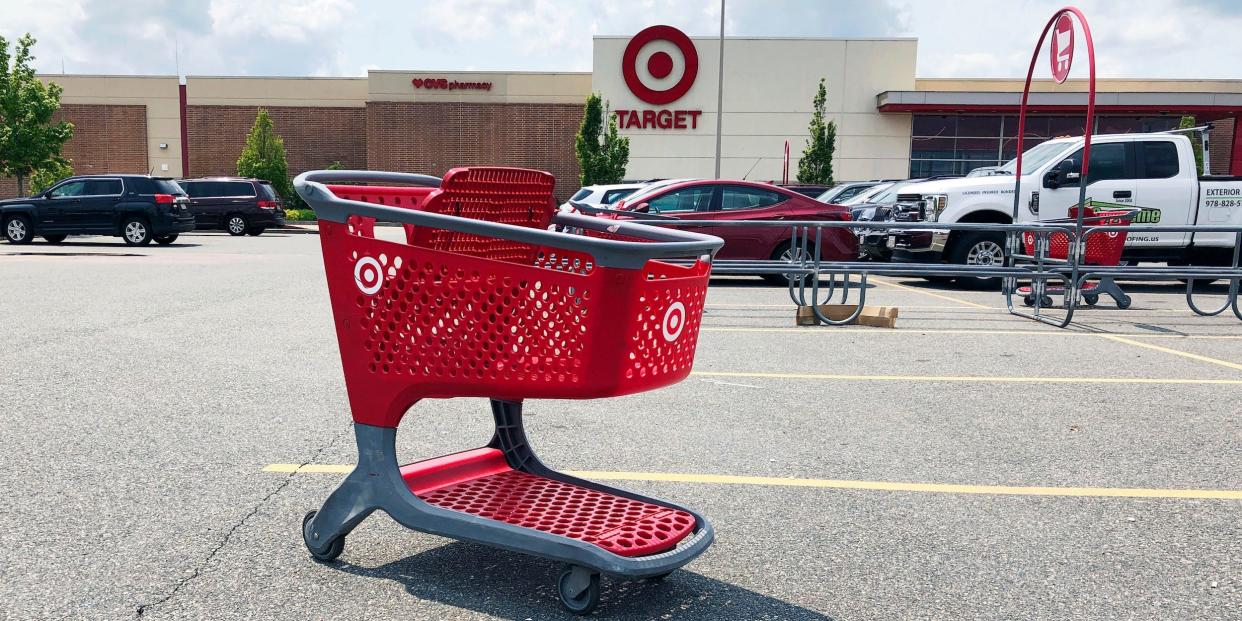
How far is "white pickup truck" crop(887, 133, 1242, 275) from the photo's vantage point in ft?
43.8

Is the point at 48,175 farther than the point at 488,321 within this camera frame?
Yes

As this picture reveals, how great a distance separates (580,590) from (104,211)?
2198 cm

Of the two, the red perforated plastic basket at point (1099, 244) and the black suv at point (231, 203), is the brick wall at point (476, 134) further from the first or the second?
the red perforated plastic basket at point (1099, 244)

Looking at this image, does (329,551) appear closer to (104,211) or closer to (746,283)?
(746,283)

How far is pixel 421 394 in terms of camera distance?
3.06 meters

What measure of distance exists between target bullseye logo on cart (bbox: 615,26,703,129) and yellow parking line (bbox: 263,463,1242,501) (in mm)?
35049

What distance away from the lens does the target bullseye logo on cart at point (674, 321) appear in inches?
117

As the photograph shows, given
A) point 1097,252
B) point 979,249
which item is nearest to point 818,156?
point 979,249

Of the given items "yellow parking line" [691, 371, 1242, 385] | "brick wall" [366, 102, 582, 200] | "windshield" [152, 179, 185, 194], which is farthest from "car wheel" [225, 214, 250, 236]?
"yellow parking line" [691, 371, 1242, 385]

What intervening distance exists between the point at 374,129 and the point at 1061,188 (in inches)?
1362

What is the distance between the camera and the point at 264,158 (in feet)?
134

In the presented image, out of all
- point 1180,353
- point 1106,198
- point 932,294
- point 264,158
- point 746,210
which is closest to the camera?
point 1180,353

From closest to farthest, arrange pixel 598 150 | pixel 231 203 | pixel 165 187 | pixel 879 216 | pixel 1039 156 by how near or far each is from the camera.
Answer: pixel 1039 156 < pixel 879 216 < pixel 165 187 < pixel 231 203 < pixel 598 150

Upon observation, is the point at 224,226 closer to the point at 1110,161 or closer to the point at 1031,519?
the point at 1110,161
